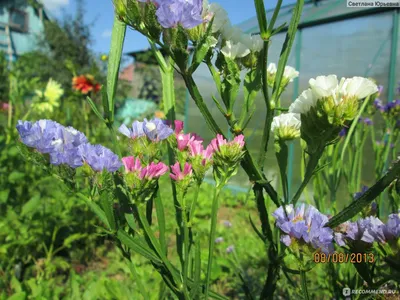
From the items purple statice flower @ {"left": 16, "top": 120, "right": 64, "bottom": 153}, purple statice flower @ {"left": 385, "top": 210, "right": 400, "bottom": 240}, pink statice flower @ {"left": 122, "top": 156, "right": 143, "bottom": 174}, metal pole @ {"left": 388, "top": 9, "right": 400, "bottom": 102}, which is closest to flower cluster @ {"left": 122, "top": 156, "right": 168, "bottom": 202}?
pink statice flower @ {"left": 122, "top": 156, "right": 143, "bottom": 174}

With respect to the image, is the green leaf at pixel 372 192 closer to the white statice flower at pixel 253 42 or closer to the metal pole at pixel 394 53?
the white statice flower at pixel 253 42

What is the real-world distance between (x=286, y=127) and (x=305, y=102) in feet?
0.52

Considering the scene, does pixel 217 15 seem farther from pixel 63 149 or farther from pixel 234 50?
pixel 63 149

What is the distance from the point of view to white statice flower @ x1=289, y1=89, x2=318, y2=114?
457 mm

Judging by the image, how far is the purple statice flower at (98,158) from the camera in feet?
1.61

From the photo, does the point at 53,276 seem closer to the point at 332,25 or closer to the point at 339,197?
the point at 339,197

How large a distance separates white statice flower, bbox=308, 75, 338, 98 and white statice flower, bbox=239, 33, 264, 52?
0.12 metres

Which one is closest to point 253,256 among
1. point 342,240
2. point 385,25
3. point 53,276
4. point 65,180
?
point 53,276

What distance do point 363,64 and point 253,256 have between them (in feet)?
6.01

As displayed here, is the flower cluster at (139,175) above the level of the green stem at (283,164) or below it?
below

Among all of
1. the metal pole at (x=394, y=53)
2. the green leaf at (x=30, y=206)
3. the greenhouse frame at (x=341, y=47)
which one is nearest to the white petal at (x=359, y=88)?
the green leaf at (x=30, y=206)

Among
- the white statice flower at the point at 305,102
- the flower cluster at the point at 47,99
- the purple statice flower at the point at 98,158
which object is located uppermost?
the flower cluster at the point at 47,99

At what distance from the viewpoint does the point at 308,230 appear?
494 millimetres

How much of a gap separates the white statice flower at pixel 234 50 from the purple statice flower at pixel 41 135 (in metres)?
0.25
